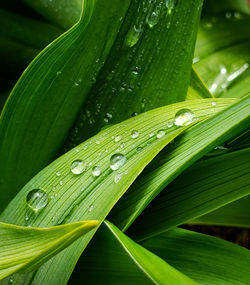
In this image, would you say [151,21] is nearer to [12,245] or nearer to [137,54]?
[137,54]

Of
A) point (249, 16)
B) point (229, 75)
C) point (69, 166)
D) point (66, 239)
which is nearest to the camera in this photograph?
point (66, 239)

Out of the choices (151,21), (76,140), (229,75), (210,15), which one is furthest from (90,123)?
(210,15)

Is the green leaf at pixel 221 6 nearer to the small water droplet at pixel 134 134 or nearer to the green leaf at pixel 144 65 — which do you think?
the green leaf at pixel 144 65

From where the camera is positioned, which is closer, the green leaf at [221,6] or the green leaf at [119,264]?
the green leaf at [119,264]

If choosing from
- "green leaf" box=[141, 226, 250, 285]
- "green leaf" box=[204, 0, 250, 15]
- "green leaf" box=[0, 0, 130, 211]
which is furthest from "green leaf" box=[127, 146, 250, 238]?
"green leaf" box=[204, 0, 250, 15]

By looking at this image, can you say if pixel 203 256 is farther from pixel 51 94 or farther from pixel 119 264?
pixel 51 94

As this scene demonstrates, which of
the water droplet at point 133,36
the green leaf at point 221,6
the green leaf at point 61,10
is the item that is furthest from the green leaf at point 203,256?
the green leaf at point 221,6

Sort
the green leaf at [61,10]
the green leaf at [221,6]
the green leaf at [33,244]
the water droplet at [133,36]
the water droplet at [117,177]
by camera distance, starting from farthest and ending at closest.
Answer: the green leaf at [221,6], the green leaf at [61,10], the water droplet at [133,36], the water droplet at [117,177], the green leaf at [33,244]
